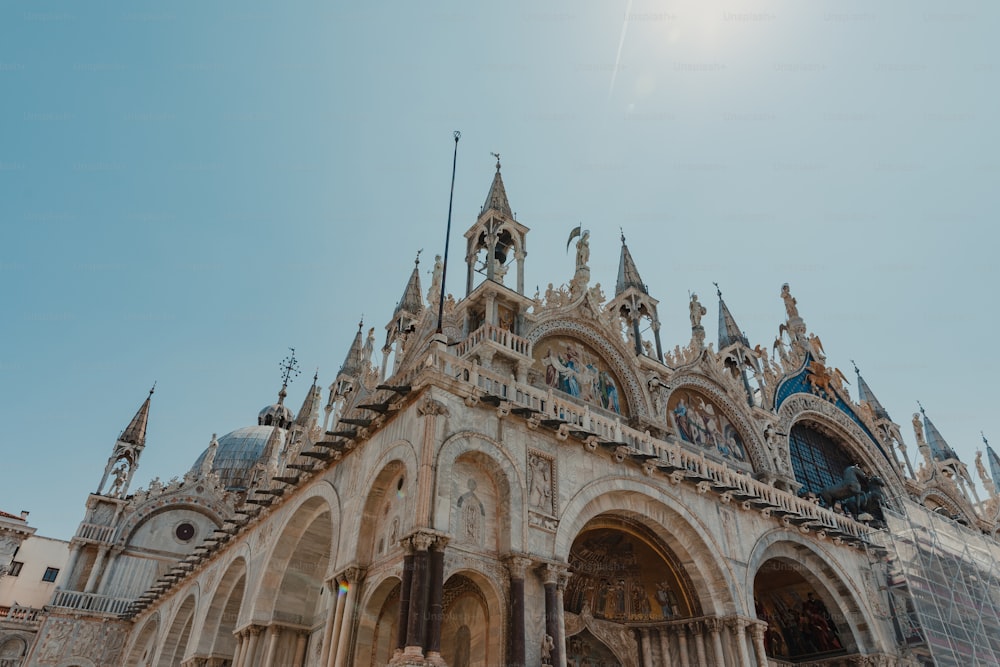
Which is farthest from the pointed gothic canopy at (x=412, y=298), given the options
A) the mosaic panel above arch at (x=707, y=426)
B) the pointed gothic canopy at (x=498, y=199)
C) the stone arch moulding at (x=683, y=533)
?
the stone arch moulding at (x=683, y=533)

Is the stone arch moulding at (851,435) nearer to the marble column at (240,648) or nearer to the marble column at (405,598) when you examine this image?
the marble column at (405,598)

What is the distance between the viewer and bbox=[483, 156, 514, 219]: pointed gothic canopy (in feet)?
71.5

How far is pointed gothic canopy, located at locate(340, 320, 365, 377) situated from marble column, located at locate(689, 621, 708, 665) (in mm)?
20031

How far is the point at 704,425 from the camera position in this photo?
23859 mm

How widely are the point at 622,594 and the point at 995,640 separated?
12940mm

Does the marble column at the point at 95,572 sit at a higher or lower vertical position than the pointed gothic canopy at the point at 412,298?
lower

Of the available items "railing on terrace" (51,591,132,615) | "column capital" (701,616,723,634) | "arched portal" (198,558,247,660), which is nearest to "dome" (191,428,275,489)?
"railing on terrace" (51,591,132,615)

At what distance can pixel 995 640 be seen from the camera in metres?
21.2

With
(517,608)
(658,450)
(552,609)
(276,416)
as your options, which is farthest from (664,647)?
(276,416)

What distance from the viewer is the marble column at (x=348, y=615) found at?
13.1 metres

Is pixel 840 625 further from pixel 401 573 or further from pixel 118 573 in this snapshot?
pixel 118 573

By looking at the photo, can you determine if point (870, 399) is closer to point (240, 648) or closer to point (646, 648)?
point (646, 648)

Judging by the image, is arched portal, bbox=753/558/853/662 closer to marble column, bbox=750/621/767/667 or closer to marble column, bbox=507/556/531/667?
marble column, bbox=750/621/767/667

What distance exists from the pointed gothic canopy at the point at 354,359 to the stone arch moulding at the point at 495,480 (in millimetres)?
19284
